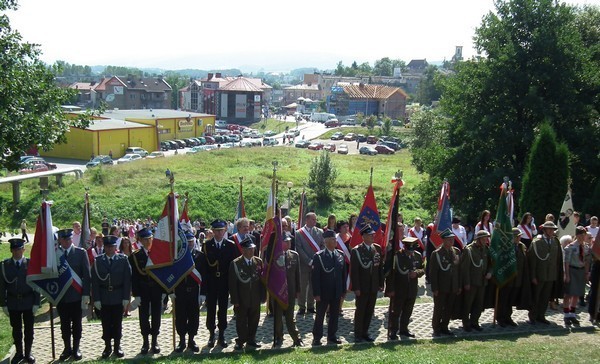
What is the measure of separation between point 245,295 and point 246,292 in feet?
0.16

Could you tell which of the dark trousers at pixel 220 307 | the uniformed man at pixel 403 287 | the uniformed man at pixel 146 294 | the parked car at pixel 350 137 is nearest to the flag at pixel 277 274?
the dark trousers at pixel 220 307

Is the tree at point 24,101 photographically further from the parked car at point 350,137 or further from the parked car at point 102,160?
the parked car at point 350,137

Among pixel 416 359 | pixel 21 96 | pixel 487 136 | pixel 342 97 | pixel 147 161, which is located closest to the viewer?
pixel 416 359

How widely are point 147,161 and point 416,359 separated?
3962cm

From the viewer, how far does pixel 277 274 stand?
9.82 metres

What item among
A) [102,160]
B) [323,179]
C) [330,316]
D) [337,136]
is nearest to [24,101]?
[330,316]

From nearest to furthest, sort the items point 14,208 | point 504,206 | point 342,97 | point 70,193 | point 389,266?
point 389,266, point 504,206, point 14,208, point 70,193, point 342,97

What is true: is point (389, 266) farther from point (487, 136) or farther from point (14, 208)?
point (14, 208)

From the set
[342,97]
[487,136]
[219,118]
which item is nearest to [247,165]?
[487,136]

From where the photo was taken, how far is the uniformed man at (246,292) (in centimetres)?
955

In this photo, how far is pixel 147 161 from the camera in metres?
45.7

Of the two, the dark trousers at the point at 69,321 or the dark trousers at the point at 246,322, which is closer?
the dark trousers at the point at 69,321

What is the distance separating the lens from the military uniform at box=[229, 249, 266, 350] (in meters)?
9.55

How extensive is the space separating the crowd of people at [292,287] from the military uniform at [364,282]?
0.6 inches
